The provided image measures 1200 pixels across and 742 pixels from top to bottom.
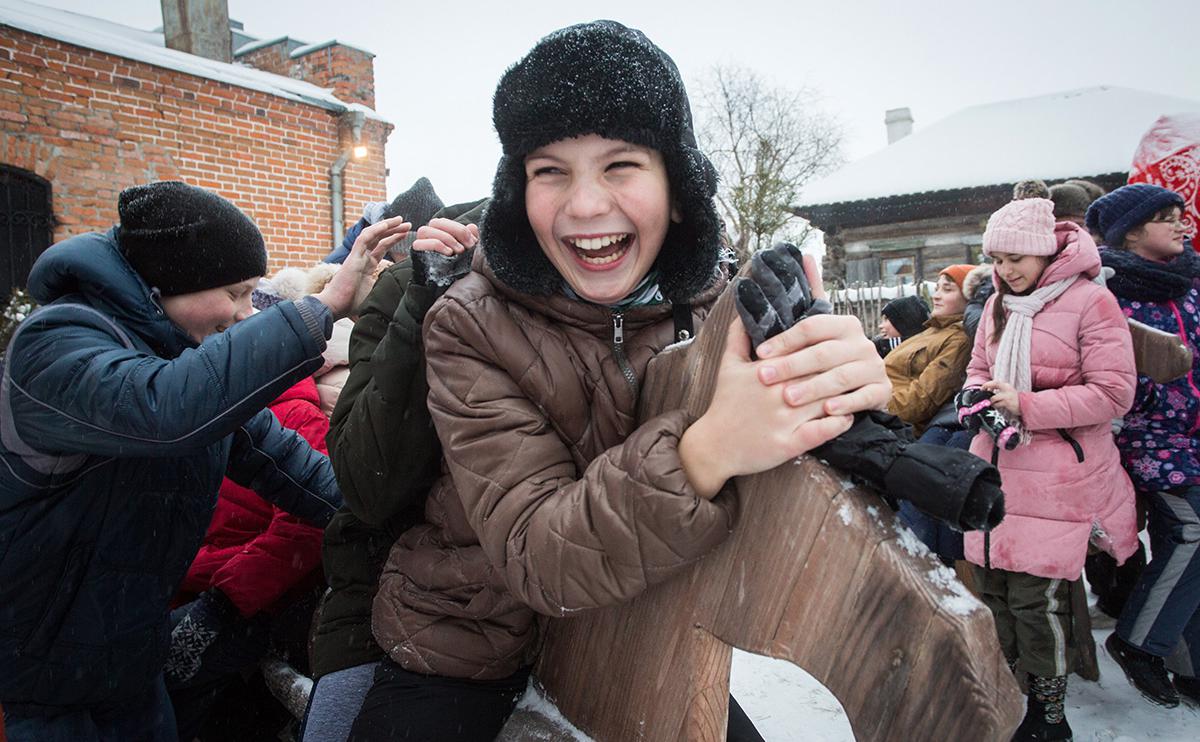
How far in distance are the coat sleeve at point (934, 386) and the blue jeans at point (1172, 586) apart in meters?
1.00

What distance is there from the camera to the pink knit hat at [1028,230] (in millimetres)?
2557

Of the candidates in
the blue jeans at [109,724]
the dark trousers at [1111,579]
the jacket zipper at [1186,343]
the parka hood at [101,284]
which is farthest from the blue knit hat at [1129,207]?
the blue jeans at [109,724]

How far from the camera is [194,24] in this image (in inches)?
400

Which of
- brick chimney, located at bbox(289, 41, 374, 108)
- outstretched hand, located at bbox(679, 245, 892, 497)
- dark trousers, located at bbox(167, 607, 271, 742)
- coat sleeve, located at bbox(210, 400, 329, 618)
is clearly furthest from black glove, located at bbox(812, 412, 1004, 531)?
brick chimney, located at bbox(289, 41, 374, 108)

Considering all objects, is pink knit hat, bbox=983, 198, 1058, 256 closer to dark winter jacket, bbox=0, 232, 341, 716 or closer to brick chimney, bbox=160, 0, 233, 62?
dark winter jacket, bbox=0, 232, 341, 716

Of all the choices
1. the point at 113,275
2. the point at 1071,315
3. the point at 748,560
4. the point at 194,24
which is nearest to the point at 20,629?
A: the point at 113,275

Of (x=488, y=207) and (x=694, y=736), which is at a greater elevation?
(x=488, y=207)

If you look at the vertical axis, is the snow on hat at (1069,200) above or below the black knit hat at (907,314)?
above

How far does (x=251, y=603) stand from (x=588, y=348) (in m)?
1.57

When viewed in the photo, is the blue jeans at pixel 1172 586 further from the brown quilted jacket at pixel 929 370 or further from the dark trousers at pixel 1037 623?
the brown quilted jacket at pixel 929 370

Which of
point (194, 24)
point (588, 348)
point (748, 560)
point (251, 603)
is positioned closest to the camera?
point (748, 560)

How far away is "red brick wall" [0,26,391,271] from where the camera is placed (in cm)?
652

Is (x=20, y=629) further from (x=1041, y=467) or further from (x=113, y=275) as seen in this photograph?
(x=1041, y=467)

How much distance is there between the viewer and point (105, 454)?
1.36m
